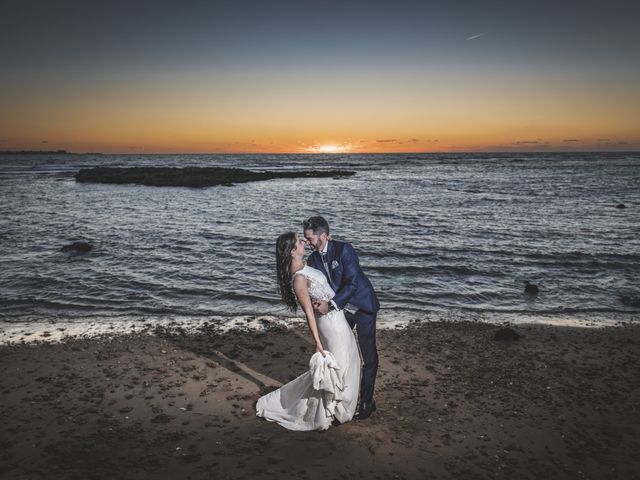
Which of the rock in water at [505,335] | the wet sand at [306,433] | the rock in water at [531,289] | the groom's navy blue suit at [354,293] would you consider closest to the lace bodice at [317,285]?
the groom's navy blue suit at [354,293]

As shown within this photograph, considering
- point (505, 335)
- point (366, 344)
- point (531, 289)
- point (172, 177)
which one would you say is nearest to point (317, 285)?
point (366, 344)

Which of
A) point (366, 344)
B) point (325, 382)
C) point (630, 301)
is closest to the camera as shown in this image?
point (325, 382)

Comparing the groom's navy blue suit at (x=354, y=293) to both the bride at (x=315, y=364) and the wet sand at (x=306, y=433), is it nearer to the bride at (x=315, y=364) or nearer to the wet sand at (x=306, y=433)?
the bride at (x=315, y=364)

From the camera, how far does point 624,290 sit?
1364 centimetres

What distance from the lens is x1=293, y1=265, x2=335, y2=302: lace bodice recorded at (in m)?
5.69

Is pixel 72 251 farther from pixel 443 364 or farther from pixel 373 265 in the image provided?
pixel 443 364

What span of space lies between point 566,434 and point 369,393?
295 centimetres

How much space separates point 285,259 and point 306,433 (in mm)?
2654

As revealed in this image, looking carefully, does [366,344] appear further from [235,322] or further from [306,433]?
[235,322]

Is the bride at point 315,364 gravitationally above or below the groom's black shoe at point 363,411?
above

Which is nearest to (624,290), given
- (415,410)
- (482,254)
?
(482,254)

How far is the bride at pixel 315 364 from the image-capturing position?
5.56 meters

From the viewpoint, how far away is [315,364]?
573cm

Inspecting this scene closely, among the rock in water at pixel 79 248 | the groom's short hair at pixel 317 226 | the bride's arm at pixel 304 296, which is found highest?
the groom's short hair at pixel 317 226
